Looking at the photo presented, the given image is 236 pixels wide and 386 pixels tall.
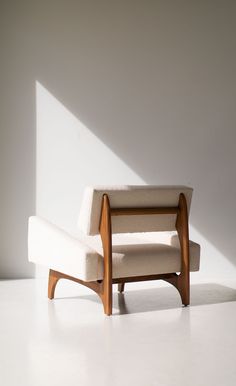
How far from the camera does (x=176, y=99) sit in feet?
18.2

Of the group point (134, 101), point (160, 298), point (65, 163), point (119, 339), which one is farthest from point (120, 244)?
point (134, 101)

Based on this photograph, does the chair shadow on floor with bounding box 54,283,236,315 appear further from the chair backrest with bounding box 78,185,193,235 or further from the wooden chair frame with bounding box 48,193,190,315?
the chair backrest with bounding box 78,185,193,235

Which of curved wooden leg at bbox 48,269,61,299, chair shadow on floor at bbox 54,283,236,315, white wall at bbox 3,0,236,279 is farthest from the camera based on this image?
white wall at bbox 3,0,236,279

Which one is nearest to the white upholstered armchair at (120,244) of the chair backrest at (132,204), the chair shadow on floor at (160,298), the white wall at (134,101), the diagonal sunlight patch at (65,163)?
the chair backrest at (132,204)

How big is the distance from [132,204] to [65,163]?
161cm

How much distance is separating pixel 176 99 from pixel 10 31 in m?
1.61

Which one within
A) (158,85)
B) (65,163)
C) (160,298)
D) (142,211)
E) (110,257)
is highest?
(158,85)

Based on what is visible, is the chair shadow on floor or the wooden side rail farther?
the chair shadow on floor

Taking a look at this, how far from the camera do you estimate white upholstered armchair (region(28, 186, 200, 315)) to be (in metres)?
3.88

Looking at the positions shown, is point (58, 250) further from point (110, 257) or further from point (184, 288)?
point (184, 288)

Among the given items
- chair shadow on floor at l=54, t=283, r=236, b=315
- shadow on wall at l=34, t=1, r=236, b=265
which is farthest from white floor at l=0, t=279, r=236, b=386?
shadow on wall at l=34, t=1, r=236, b=265

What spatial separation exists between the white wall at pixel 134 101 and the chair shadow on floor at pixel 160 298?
72cm

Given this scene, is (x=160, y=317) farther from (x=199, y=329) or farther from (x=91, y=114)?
(x=91, y=114)

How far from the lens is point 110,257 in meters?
3.86
